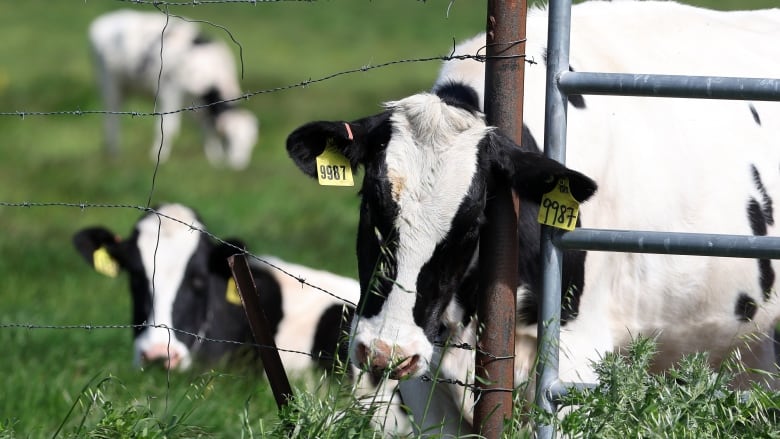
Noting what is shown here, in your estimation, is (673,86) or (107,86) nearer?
(673,86)

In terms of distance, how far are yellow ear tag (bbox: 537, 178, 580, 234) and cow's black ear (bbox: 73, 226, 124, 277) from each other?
174 inches

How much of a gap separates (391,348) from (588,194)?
763 mm

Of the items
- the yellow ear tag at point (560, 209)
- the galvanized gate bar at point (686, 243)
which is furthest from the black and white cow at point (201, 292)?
the galvanized gate bar at point (686, 243)

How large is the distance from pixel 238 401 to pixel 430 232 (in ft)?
8.16

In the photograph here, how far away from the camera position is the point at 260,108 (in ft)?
80.1

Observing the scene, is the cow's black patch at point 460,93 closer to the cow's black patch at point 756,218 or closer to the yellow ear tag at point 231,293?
the cow's black patch at point 756,218

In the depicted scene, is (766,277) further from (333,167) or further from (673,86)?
(333,167)

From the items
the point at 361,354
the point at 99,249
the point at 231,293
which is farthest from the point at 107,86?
the point at 361,354

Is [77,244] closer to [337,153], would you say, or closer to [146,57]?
[337,153]

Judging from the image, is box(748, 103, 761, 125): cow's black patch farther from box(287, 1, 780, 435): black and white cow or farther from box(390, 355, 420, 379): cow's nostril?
box(390, 355, 420, 379): cow's nostril

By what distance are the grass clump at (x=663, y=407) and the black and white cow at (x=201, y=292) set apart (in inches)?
147

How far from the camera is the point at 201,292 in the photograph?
7324 millimetres

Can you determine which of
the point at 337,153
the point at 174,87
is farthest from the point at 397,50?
the point at 337,153

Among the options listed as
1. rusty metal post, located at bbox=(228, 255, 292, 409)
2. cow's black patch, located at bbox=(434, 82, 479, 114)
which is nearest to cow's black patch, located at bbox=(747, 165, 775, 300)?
cow's black patch, located at bbox=(434, 82, 479, 114)
